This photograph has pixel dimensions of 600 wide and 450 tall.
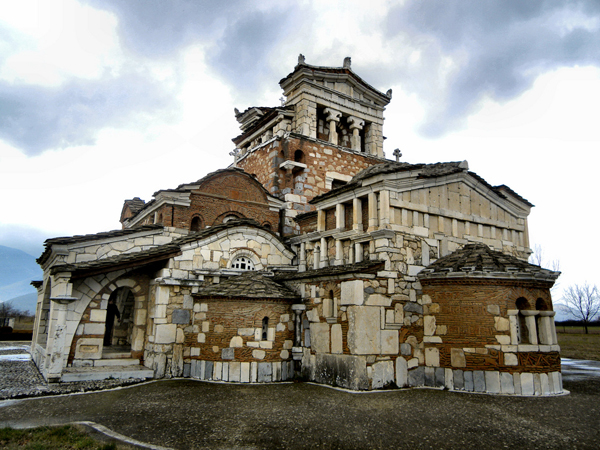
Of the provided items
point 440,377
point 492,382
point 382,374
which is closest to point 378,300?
point 382,374

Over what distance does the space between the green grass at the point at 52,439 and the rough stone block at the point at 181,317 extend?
5.64 meters

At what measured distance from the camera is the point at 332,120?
823 inches

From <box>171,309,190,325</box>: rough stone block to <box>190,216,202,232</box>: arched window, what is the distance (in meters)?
4.32

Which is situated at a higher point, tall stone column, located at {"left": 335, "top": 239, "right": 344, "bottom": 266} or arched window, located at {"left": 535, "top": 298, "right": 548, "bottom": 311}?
tall stone column, located at {"left": 335, "top": 239, "right": 344, "bottom": 266}

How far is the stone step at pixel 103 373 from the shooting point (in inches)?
460

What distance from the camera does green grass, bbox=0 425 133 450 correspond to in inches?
253

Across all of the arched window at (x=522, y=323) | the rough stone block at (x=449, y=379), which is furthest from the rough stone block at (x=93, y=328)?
the arched window at (x=522, y=323)

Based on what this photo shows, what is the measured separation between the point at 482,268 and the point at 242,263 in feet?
24.6

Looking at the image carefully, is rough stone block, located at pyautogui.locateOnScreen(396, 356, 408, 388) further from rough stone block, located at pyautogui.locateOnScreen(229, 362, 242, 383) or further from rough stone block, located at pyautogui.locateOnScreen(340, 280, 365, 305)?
rough stone block, located at pyautogui.locateOnScreen(229, 362, 242, 383)

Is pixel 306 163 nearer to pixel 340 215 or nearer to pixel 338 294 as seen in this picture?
pixel 340 215

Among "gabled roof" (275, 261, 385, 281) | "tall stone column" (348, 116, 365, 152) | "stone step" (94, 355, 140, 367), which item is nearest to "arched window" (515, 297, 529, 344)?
"gabled roof" (275, 261, 385, 281)

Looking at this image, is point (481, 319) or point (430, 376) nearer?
point (481, 319)

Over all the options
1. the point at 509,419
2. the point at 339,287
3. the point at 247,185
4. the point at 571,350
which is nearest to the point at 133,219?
the point at 247,185

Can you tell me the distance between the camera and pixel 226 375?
1184 cm
